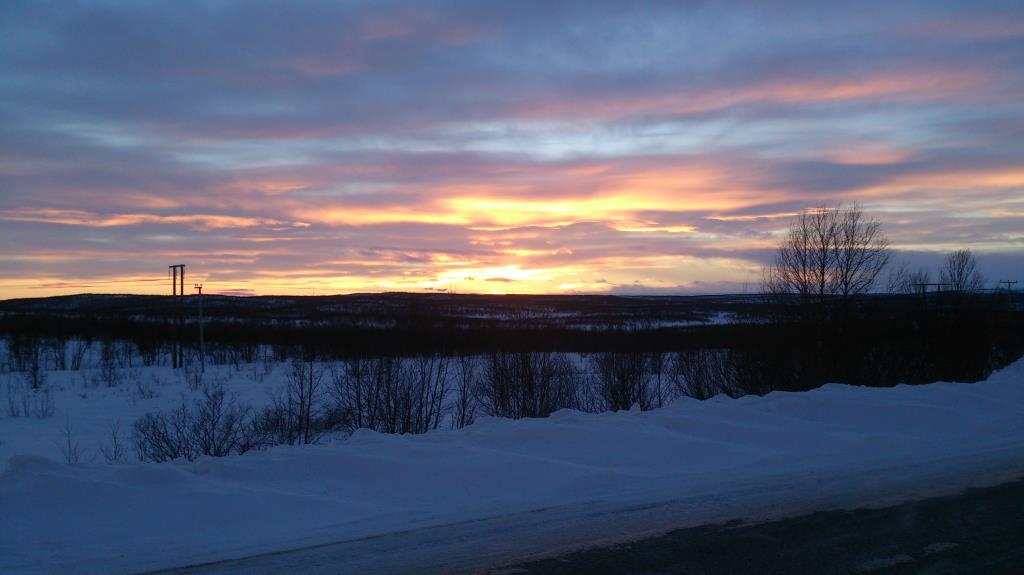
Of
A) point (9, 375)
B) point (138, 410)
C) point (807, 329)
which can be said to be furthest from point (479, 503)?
point (9, 375)

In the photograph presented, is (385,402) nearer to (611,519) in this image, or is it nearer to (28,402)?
(611,519)

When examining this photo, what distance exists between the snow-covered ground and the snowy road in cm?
4

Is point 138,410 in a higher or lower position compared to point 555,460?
lower

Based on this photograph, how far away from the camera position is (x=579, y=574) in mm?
5375

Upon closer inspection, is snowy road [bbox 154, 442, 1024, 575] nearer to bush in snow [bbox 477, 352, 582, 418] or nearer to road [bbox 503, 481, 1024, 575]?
road [bbox 503, 481, 1024, 575]

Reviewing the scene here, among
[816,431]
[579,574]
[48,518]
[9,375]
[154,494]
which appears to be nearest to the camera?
[579,574]

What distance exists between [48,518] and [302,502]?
2.31 meters

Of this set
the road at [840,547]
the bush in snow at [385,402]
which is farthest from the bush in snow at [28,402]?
the road at [840,547]

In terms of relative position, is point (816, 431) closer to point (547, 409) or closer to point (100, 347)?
point (547, 409)

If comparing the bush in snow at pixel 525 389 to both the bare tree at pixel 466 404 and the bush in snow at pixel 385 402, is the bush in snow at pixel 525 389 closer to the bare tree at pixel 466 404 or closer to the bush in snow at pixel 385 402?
the bare tree at pixel 466 404

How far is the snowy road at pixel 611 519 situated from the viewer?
5.78 metres

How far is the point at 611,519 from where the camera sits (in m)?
6.85

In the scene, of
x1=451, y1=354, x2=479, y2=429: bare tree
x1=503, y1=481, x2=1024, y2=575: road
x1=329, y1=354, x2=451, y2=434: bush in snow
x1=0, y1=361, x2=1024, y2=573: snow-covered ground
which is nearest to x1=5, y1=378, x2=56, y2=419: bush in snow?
x1=329, y1=354, x2=451, y2=434: bush in snow

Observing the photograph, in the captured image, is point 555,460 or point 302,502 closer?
point 302,502
